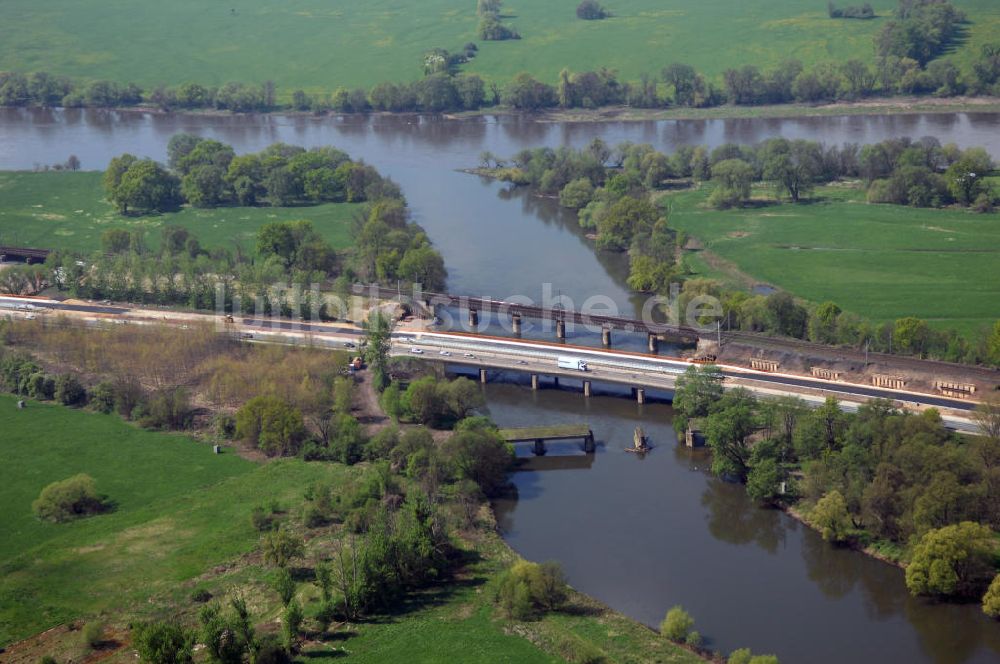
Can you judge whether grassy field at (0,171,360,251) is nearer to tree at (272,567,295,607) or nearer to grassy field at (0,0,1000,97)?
grassy field at (0,0,1000,97)

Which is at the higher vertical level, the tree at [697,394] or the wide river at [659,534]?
the tree at [697,394]

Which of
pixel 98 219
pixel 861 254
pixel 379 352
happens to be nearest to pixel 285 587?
pixel 379 352

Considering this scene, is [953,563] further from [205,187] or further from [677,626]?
[205,187]

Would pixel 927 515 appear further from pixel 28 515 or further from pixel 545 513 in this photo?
pixel 28 515

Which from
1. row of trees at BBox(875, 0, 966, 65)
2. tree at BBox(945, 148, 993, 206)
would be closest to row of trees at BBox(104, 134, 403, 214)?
tree at BBox(945, 148, 993, 206)

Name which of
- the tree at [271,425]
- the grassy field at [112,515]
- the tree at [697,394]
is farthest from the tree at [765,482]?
the tree at [271,425]

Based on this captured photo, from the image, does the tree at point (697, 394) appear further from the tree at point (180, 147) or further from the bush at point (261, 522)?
the tree at point (180, 147)
